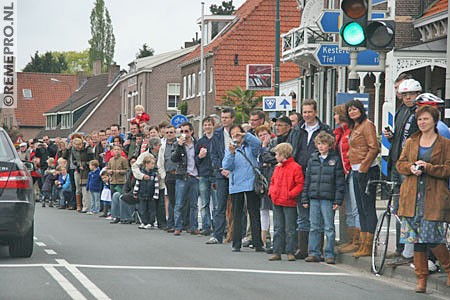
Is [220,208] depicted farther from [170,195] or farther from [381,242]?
[381,242]

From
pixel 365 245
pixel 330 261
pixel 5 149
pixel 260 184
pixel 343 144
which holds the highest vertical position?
pixel 343 144

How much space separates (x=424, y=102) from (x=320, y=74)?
2898 cm

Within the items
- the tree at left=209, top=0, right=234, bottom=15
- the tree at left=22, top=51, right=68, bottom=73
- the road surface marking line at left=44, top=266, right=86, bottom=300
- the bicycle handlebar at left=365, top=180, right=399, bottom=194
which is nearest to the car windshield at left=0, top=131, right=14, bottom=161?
the road surface marking line at left=44, top=266, right=86, bottom=300

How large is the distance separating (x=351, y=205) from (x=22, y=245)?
440 cm

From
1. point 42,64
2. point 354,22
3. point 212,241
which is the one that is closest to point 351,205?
point 354,22

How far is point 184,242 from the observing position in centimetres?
1683

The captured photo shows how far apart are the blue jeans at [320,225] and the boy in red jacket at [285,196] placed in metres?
0.35

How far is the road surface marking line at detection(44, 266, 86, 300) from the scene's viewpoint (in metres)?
9.92

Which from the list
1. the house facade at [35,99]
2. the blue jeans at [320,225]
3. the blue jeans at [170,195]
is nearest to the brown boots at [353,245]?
the blue jeans at [320,225]

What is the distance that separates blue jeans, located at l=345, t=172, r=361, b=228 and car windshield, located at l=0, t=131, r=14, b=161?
4.48 meters

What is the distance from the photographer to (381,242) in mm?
12484

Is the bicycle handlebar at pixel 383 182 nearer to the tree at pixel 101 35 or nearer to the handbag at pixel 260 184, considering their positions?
the handbag at pixel 260 184

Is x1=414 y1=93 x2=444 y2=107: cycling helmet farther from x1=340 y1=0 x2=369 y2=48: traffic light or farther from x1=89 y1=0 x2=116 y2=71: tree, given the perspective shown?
x1=89 y1=0 x2=116 y2=71: tree

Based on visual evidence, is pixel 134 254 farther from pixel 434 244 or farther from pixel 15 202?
pixel 434 244
